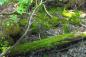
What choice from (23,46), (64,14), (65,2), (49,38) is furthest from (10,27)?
(65,2)

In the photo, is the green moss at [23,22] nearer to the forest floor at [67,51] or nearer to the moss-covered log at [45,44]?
the moss-covered log at [45,44]

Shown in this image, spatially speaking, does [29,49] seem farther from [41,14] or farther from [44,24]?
[41,14]

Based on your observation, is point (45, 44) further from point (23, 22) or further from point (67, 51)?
point (23, 22)

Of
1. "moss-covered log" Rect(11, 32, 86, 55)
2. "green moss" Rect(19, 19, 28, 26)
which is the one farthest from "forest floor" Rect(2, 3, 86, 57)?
"green moss" Rect(19, 19, 28, 26)

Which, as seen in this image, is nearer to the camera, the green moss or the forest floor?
the forest floor

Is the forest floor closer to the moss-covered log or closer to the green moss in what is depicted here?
the moss-covered log

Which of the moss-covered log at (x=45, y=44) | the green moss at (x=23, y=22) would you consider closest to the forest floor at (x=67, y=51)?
the moss-covered log at (x=45, y=44)

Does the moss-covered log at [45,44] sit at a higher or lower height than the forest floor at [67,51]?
higher

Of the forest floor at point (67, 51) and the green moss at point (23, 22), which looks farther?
the green moss at point (23, 22)

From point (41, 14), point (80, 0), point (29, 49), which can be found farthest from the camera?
point (80, 0)

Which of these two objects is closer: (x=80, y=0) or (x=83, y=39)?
(x=83, y=39)

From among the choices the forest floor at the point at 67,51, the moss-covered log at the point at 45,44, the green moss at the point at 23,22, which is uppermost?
the green moss at the point at 23,22
